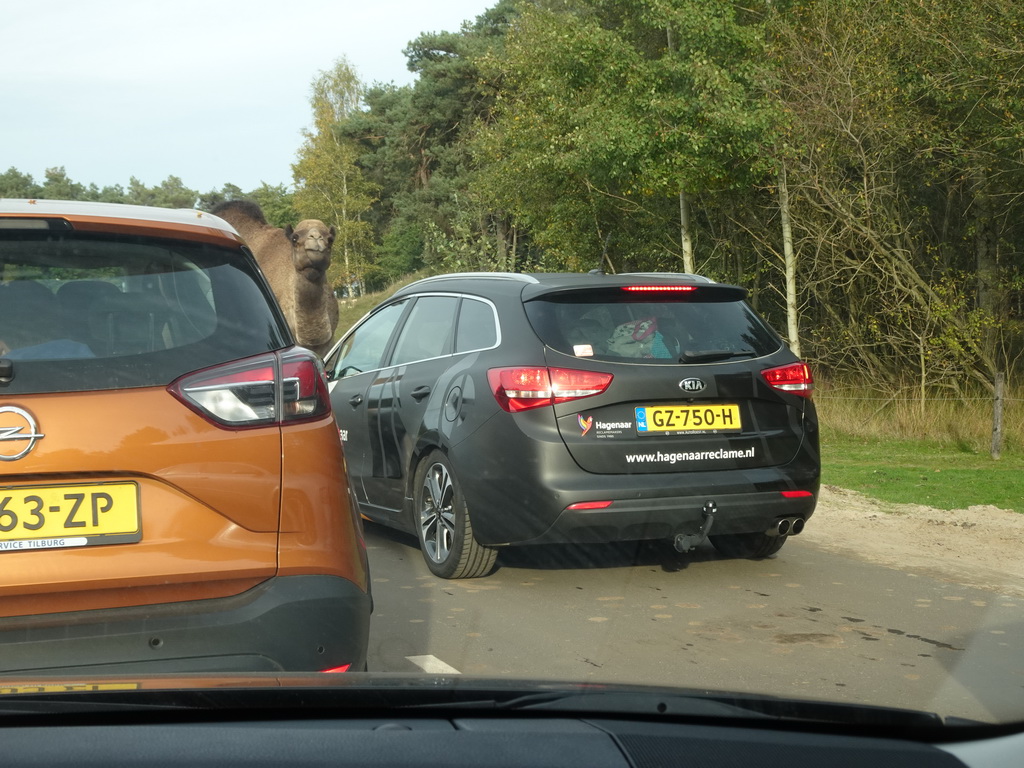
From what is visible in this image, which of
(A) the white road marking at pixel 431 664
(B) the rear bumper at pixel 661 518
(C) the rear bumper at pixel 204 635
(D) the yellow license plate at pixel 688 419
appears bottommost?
(A) the white road marking at pixel 431 664

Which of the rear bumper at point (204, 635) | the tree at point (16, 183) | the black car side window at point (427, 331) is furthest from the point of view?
the tree at point (16, 183)

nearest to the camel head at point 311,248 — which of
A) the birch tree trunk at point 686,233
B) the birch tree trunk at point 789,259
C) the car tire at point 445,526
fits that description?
the birch tree trunk at point 789,259

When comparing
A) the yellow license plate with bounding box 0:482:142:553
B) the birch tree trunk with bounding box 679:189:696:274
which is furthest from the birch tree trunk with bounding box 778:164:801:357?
the yellow license plate with bounding box 0:482:142:553

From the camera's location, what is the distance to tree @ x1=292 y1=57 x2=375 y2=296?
258 ft

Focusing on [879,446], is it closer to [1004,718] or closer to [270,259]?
[270,259]

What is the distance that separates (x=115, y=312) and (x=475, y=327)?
3880mm

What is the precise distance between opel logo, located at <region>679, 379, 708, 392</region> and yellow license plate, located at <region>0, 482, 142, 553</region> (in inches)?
156

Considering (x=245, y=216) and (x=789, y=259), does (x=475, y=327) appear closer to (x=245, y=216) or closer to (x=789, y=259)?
(x=789, y=259)

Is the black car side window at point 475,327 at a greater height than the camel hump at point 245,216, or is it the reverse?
the camel hump at point 245,216

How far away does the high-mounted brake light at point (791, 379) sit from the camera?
7066mm

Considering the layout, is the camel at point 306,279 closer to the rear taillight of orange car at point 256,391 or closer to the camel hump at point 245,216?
the camel hump at point 245,216

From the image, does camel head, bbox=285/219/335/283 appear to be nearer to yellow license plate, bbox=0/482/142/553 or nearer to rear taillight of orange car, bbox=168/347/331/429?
rear taillight of orange car, bbox=168/347/331/429

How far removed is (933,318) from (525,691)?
64.8ft

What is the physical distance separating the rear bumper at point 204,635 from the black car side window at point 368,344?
5.22 metres
